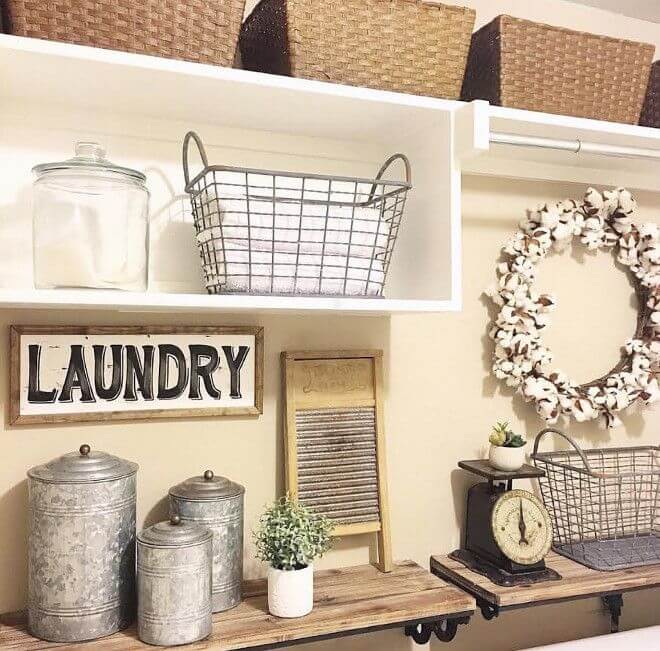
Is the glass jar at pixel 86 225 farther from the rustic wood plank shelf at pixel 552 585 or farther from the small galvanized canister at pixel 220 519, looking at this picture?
the rustic wood plank shelf at pixel 552 585

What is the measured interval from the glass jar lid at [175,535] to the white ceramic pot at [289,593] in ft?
0.53

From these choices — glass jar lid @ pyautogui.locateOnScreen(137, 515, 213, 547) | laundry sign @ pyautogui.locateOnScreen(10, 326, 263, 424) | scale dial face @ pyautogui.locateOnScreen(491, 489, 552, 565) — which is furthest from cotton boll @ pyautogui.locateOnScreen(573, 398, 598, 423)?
glass jar lid @ pyautogui.locateOnScreen(137, 515, 213, 547)

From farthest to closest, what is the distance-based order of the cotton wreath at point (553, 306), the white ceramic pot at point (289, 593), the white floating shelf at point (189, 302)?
the cotton wreath at point (553, 306)
the white ceramic pot at point (289, 593)
the white floating shelf at point (189, 302)

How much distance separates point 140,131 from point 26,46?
35 centimetres

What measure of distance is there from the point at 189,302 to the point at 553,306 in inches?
38.4

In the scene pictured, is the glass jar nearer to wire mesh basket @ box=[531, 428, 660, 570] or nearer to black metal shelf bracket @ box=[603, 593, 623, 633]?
wire mesh basket @ box=[531, 428, 660, 570]

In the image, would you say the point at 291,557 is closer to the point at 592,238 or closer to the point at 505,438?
the point at 505,438

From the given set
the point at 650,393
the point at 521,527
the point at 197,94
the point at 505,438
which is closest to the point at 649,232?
the point at 650,393

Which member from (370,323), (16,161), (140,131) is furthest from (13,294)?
(370,323)

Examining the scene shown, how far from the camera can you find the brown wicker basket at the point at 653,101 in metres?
1.77

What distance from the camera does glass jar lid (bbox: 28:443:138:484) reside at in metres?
1.26

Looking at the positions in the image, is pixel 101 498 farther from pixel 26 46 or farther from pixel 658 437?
pixel 658 437

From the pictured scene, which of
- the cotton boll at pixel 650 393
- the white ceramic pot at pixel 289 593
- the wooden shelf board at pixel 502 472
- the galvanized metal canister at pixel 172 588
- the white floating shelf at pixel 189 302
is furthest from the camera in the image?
the cotton boll at pixel 650 393

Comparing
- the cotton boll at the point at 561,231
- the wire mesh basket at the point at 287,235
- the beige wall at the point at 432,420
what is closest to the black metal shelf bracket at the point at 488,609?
the beige wall at the point at 432,420
